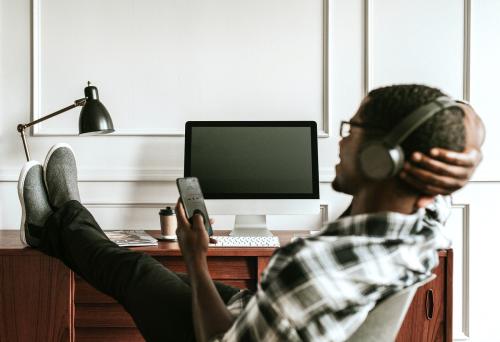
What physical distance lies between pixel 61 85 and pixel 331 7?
1.10m

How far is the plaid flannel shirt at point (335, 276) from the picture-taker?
930 millimetres

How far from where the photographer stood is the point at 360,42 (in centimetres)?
235

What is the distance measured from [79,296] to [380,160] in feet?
4.17

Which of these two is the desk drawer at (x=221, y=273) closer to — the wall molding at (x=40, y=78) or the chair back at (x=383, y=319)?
the wall molding at (x=40, y=78)

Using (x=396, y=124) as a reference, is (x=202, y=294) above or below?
below

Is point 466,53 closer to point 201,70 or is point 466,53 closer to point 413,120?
point 201,70

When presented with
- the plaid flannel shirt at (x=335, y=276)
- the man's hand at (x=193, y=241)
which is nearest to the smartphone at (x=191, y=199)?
the man's hand at (x=193, y=241)

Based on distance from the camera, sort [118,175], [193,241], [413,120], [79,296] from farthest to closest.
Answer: [118,175], [79,296], [193,241], [413,120]

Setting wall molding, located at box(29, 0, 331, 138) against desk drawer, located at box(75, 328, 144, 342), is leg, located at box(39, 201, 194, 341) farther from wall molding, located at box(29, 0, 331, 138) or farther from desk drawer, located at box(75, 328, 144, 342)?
wall molding, located at box(29, 0, 331, 138)

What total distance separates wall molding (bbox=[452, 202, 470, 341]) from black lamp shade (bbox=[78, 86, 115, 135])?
4.53ft

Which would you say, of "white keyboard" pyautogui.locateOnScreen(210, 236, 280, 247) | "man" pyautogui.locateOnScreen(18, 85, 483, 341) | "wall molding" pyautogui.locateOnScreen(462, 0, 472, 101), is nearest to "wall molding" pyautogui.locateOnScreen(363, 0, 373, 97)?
"wall molding" pyautogui.locateOnScreen(462, 0, 472, 101)

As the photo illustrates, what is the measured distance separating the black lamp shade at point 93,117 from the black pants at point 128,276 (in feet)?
1.62

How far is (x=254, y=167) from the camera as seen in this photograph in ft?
6.91

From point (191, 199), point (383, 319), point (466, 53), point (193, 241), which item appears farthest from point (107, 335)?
point (466, 53)
